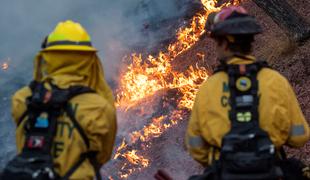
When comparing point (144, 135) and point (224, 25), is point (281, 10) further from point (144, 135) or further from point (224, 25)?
point (224, 25)

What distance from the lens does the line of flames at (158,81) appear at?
8.65 metres

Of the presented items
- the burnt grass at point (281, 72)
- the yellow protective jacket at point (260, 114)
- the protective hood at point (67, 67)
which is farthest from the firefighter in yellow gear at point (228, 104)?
the burnt grass at point (281, 72)

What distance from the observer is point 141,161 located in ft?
26.6

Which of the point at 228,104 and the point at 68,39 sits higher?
the point at 68,39

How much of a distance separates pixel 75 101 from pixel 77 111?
71 mm

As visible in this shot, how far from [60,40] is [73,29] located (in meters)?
0.13

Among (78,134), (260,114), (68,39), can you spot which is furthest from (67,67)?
(260,114)

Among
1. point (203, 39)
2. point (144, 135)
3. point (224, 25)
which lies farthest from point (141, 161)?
point (224, 25)

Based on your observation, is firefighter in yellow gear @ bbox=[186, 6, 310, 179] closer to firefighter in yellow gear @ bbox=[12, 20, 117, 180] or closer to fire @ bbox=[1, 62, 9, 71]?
firefighter in yellow gear @ bbox=[12, 20, 117, 180]

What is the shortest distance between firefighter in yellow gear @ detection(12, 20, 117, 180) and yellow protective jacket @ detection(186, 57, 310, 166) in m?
0.55

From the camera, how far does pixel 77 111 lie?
3.22 m

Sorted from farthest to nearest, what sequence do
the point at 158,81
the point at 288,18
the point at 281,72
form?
1. the point at 158,81
2. the point at 281,72
3. the point at 288,18

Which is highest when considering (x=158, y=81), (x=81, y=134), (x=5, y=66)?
(x=81, y=134)

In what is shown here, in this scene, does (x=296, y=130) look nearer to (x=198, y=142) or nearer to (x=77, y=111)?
(x=198, y=142)
